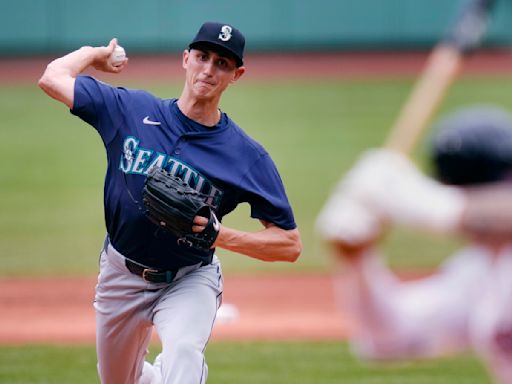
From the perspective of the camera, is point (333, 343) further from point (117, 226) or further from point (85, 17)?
point (85, 17)

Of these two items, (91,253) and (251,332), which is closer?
(251,332)

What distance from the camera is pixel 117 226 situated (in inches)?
240

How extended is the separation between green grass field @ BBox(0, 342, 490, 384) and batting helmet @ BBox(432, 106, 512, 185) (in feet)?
16.6

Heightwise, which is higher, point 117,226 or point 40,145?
point 117,226

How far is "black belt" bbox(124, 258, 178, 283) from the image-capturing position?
6.08 m

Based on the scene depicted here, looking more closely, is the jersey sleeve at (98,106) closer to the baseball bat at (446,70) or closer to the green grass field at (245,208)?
the green grass field at (245,208)

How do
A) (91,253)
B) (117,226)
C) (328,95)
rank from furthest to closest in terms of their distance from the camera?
1. (328,95)
2. (91,253)
3. (117,226)

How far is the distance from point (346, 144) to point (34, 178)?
18.8ft

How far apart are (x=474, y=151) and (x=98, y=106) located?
3.30 metres

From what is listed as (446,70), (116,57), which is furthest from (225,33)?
(446,70)

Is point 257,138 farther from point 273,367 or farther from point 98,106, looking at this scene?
point 98,106

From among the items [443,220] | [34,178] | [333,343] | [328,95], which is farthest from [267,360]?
[328,95]

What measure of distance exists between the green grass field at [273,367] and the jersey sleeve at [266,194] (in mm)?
2282

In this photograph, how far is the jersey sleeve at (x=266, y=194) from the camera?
6.05 meters
